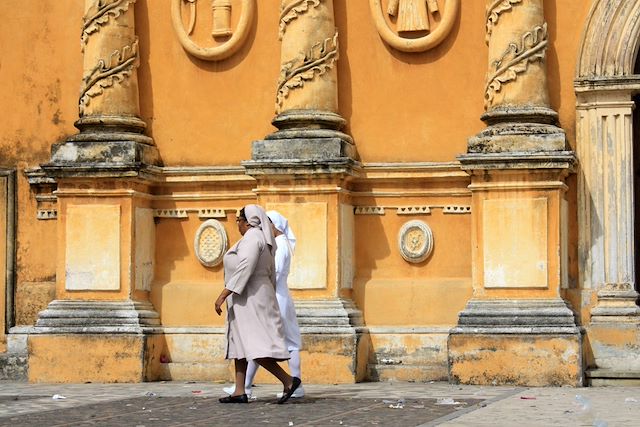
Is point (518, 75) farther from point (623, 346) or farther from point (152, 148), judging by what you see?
point (152, 148)

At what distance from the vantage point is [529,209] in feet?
47.9

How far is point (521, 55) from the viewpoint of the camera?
588 inches

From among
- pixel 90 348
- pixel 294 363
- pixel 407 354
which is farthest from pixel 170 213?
pixel 294 363

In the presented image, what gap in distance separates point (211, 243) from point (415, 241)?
7.71 ft

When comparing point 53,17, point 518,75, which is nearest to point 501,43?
point 518,75

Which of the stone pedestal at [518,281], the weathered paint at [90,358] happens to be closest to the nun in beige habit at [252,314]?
the stone pedestal at [518,281]

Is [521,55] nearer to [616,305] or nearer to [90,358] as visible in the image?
[616,305]

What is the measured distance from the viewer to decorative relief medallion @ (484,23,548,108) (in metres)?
14.9

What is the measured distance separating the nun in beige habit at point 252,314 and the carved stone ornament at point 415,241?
3.27m

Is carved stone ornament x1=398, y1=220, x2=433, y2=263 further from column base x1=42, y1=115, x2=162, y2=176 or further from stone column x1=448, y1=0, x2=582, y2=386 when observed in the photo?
column base x1=42, y1=115, x2=162, y2=176

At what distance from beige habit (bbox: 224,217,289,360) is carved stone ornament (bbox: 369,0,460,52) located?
4.07 m

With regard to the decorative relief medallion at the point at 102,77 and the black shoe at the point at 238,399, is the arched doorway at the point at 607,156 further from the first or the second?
the decorative relief medallion at the point at 102,77

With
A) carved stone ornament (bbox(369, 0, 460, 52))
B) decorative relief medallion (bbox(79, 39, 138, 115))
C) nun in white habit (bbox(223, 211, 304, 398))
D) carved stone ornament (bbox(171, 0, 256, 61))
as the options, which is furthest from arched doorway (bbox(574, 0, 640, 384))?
decorative relief medallion (bbox(79, 39, 138, 115))

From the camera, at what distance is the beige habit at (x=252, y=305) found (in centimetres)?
1226
